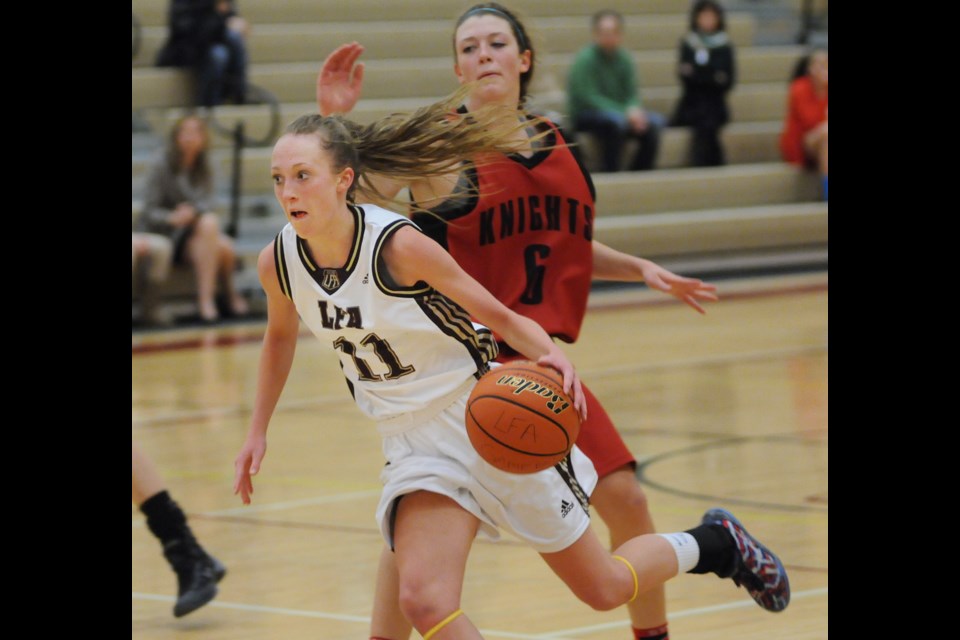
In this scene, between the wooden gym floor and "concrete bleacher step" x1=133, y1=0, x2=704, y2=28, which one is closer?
the wooden gym floor

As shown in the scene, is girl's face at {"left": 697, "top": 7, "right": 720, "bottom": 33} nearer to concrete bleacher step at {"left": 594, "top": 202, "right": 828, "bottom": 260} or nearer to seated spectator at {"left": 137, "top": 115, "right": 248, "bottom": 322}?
concrete bleacher step at {"left": 594, "top": 202, "right": 828, "bottom": 260}

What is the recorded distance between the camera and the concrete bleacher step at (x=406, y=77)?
42.8 ft

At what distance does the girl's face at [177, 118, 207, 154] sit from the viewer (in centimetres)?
1117

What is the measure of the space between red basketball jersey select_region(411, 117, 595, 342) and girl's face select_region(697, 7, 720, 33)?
1061cm

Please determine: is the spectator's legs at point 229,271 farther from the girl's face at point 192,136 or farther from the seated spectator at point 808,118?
the seated spectator at point 808,118

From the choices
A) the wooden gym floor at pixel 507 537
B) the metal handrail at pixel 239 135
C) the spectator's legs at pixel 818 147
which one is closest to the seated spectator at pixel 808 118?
the spectator's legs at pixel 818 147

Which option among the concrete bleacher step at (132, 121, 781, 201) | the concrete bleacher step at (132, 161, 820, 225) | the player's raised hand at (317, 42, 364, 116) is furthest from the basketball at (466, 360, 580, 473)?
the concrete bleacher step at (132, 161, 820, 225)

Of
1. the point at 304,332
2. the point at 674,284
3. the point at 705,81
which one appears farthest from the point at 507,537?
the point at 705,81

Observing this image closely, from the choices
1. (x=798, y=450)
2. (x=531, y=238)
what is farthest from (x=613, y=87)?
(x=531, y=238)

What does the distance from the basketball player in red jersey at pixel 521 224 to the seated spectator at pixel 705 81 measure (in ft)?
34.8

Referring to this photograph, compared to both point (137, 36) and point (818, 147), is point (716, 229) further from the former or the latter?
point (137, 36)
